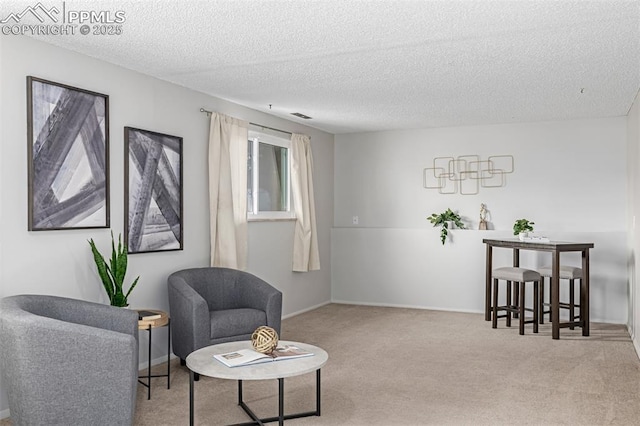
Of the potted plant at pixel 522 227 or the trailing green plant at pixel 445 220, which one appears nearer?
the potted plant at pixel 522 227

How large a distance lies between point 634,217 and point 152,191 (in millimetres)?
4481

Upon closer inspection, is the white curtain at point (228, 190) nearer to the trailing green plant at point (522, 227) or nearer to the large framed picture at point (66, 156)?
the large framed picture at point (66, 156)

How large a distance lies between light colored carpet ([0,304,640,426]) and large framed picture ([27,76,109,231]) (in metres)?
1.32

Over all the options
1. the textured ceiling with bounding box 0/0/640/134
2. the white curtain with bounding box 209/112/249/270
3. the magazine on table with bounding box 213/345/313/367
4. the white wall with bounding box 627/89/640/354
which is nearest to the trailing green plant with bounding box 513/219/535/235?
the white wall with bounding box 627/89/640/354

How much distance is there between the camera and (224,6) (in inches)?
117

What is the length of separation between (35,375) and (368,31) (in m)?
2.58

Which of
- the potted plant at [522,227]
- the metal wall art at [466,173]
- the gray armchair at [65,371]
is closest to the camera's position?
the gray armchair at [65,371]

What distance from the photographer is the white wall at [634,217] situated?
16.7ft

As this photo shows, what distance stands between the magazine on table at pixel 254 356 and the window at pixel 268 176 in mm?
2866

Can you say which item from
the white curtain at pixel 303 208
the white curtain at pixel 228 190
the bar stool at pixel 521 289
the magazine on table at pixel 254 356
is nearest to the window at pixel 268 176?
the white curtain at pixel 303 208

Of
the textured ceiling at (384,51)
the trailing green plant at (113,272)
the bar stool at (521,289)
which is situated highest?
the textured ceiling at (384,51)

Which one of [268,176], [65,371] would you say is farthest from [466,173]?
[65,371]

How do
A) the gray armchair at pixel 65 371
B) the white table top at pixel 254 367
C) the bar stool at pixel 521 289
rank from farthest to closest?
1. the bar stool at pixel 521 289
2. the white table top at pixel 254 367
3. the gray armchair at pixel 65 371

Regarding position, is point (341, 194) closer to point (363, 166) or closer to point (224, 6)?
point (363, 166)
